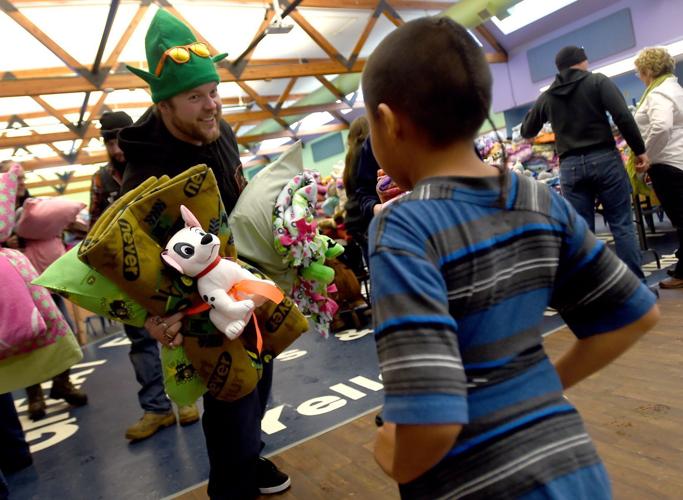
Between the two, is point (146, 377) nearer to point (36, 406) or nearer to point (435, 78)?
point (36, 406)

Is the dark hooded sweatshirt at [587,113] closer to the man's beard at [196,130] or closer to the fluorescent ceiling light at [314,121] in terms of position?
the man's beard at [196,130]

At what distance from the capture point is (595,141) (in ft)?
10.1

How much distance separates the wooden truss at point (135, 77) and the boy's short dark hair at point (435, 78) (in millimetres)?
6422

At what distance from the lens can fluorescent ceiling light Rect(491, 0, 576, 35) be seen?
8492 mm

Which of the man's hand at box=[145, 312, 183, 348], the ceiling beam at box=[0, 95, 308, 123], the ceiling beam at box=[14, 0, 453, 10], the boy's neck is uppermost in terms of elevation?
the ceiling beam at box=[14, 0, 453, 10]

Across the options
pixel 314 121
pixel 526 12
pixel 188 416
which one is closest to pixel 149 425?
pixel 188 416

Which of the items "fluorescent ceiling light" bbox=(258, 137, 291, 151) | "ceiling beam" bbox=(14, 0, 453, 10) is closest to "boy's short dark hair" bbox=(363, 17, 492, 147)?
"ceiling beam" bbox=(14, 0, 453, 10)

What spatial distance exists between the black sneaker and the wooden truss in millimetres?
5793

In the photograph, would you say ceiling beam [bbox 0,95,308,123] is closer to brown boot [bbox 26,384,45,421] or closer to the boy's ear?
brown boot [bbox 26,384,45,421]

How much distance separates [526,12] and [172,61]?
8902 millimetres

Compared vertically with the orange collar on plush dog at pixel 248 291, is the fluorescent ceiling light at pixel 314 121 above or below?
above

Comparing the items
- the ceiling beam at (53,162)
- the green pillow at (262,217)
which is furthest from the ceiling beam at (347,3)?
the ceiling beam at (53,162)

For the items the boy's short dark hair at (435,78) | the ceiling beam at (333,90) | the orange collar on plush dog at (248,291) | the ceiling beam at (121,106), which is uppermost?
the ceiling beam at (121,106)

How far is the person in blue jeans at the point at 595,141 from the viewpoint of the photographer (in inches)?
120
